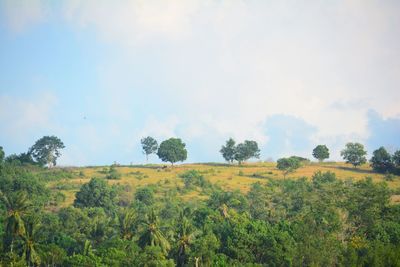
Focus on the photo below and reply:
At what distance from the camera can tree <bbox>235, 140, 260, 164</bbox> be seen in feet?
639

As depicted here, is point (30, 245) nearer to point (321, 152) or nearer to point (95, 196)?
point (95, 196)

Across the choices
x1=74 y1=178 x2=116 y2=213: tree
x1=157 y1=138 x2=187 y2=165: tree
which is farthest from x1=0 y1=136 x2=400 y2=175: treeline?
x1=74 y1=178 x2=116 y2=213: tree

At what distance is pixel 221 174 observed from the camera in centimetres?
17562

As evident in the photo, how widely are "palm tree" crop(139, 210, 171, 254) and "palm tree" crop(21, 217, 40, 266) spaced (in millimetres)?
17233

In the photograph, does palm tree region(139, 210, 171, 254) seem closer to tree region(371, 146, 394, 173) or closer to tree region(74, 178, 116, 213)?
tree region(74, 178, 116, 213)

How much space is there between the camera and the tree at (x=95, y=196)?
13300 cm

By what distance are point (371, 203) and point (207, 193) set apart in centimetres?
5178

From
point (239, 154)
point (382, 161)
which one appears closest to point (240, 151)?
point (239, 154)

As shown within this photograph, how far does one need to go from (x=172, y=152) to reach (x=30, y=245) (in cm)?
9750

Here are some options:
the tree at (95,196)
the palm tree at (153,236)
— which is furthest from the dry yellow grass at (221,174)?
the palm tree at (153,236)

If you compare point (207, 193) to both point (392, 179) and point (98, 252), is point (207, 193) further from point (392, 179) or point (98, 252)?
point (98, 252)

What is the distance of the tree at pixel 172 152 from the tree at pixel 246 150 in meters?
20.8

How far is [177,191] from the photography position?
5965 inches

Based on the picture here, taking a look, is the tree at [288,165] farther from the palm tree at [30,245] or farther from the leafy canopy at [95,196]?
the palm tree at [30,245]
